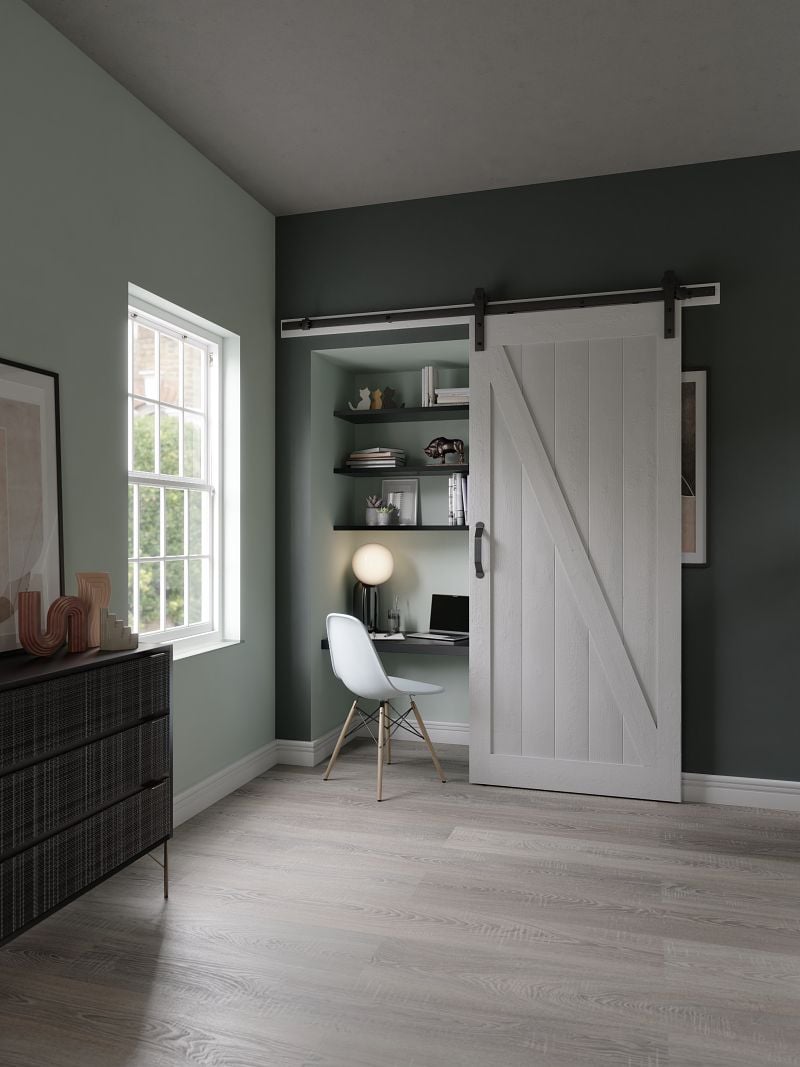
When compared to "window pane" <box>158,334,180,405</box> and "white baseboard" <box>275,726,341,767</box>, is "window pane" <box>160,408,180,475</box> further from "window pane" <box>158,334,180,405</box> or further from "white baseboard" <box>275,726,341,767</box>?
"white baseboard" <box>275,726,341,767</box>

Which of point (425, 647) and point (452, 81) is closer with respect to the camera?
point (452, 81)

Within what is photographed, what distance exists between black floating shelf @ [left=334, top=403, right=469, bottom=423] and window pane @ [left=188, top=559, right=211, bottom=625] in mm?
1240

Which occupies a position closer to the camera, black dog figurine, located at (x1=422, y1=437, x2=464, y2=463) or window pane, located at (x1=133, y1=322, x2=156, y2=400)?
window pane, located at (x1=133, y1=322, x2=156, y2=400)

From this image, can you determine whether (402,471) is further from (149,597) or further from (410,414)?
(149,597)

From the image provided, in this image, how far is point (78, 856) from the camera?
2.38 metres

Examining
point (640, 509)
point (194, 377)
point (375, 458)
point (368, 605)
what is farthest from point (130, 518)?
point (640, 509)

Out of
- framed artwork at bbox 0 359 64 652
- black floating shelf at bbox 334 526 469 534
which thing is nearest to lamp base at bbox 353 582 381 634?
black floating shelf at bbox 334 526 469 534

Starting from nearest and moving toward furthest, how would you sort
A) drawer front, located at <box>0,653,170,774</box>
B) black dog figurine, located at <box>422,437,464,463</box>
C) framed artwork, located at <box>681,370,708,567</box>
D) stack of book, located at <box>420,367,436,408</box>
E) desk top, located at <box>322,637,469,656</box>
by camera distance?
drawer front, located at <box>0,653,170,774</box> < framed artwork, located at <box>681,370,708,567</box> < desk top, located at <box>322,637,469,656</box> < stack of book, located at <box>420,367,436,408</box> < black dog figurine, located at <box>422,437,464,463</box>

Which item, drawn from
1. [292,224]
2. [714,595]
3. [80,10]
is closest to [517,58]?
[80,10]

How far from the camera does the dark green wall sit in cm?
368

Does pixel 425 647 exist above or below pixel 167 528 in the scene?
below

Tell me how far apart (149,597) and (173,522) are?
1.24 ft

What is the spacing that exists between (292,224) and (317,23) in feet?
5.56

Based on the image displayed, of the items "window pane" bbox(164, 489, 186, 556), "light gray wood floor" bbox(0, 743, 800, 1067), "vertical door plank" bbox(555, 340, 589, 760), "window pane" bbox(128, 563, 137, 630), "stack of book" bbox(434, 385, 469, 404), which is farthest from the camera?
"stack of book" bbox(434, 385, 469, 404)
